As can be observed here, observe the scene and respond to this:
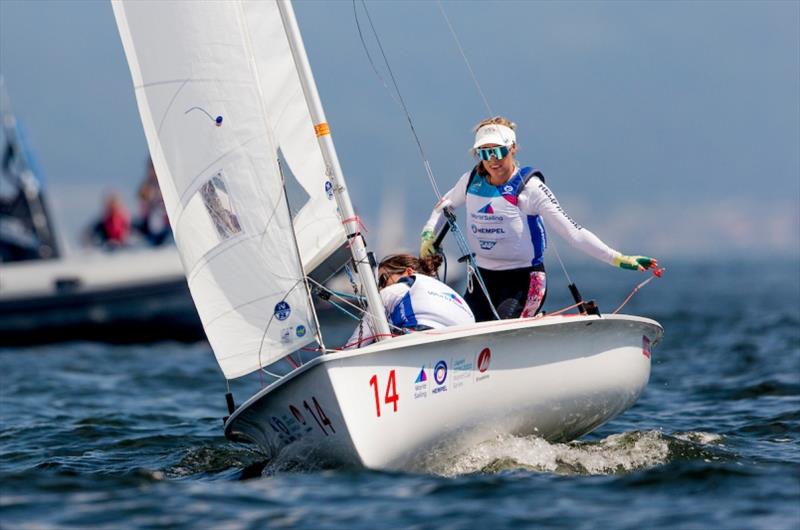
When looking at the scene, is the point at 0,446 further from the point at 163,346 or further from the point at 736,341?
the point at 736,341

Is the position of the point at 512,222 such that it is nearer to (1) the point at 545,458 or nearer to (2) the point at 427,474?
(1) the point at 545,458

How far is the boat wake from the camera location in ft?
21.6

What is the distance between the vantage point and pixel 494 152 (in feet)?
23.7

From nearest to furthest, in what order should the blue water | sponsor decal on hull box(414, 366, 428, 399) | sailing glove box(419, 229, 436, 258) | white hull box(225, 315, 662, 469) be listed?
the blue water
white hull box(225, 315, 662, 469)
sponsor decal on hull box(414, 366, 428, 399)
sailing glove box(419, 229, 436, 258)

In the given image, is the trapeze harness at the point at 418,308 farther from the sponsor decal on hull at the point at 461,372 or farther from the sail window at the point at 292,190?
the sail window at the point at 292,190

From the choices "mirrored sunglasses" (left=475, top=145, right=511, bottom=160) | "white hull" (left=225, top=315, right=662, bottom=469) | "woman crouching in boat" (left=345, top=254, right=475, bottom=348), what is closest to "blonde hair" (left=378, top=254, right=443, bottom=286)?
"woman crouching in boat" (left=345, top=254, right=475, bottom=348)

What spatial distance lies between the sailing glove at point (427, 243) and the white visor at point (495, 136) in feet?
2.64

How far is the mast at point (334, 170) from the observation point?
648 cm

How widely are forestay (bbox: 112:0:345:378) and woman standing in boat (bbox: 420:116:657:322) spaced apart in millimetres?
1188

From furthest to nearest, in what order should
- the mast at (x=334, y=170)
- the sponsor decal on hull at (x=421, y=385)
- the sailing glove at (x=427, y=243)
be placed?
the sailing glove at (x=427, y=243) < the mast at (x=334, y=170) < the sponsor decal on hull at (x=421, y=385)

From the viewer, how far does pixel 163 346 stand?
63.7 ft

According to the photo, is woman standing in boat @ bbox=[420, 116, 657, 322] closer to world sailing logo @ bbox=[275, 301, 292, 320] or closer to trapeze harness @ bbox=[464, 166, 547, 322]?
trapeze harness @ bbox=[464, 166, 547, 322]

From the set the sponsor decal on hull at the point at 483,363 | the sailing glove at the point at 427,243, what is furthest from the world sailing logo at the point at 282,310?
the sailing glove at the point at 427,243

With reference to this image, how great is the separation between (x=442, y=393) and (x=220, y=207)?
1.60 meters
